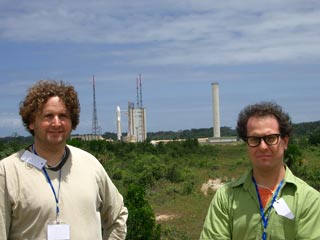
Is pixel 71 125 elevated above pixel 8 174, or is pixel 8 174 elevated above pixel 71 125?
pixel 71 125

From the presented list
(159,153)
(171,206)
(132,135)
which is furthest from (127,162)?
(132,135)

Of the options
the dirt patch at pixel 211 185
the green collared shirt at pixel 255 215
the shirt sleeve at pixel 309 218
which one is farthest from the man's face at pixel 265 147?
the dirt patch at pixel 211 185

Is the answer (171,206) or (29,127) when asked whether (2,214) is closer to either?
(29,127)

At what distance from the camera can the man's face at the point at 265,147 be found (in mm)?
2479

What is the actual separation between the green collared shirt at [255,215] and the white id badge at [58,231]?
0.67m

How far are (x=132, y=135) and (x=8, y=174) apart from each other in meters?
52.4

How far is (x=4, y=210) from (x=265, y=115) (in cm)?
131

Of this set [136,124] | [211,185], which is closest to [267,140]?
[211,185]

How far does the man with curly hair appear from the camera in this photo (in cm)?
262

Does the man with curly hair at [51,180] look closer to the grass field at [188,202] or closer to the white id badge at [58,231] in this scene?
the white id badge at [58,231]

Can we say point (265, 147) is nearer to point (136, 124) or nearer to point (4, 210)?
point (4, 210)

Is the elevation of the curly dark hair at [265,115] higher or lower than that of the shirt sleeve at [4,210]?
higher

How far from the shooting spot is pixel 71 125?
111 inches

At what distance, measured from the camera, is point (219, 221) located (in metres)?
2.53
